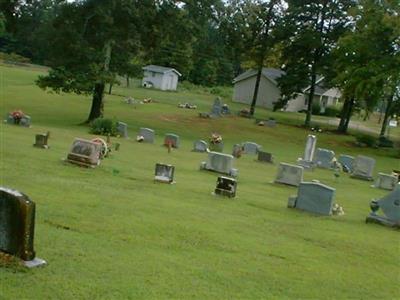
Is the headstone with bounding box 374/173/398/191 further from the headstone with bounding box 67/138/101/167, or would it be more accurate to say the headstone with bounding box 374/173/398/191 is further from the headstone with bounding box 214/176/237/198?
the headstone with bounding box 67/138/101/167

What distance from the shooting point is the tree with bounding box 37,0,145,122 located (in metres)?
29.8

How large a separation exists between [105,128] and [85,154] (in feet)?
39.6

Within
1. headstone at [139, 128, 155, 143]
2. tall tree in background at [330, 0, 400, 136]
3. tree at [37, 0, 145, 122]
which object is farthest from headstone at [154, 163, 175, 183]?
tall tree in background at [330, 0, 400, 136]

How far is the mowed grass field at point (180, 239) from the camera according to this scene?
20.7ft

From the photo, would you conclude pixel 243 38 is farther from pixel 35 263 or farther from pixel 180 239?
pixel 35 263

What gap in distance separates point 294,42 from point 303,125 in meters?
7.18

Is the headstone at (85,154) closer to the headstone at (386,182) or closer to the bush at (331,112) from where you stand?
the headstone at (386,182)

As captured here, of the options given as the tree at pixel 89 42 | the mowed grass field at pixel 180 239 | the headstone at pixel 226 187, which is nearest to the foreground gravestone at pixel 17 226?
the mowed grass field at pixel 180 239

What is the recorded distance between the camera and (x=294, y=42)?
4531 cm

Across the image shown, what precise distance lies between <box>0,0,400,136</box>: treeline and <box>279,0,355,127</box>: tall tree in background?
3.2 inches

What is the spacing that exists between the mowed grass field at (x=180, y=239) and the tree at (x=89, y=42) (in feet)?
39.0

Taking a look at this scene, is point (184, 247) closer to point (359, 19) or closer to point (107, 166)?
point (107, 166)

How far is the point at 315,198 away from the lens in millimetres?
12570

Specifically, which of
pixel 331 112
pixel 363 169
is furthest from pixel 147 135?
pixel 331 112
